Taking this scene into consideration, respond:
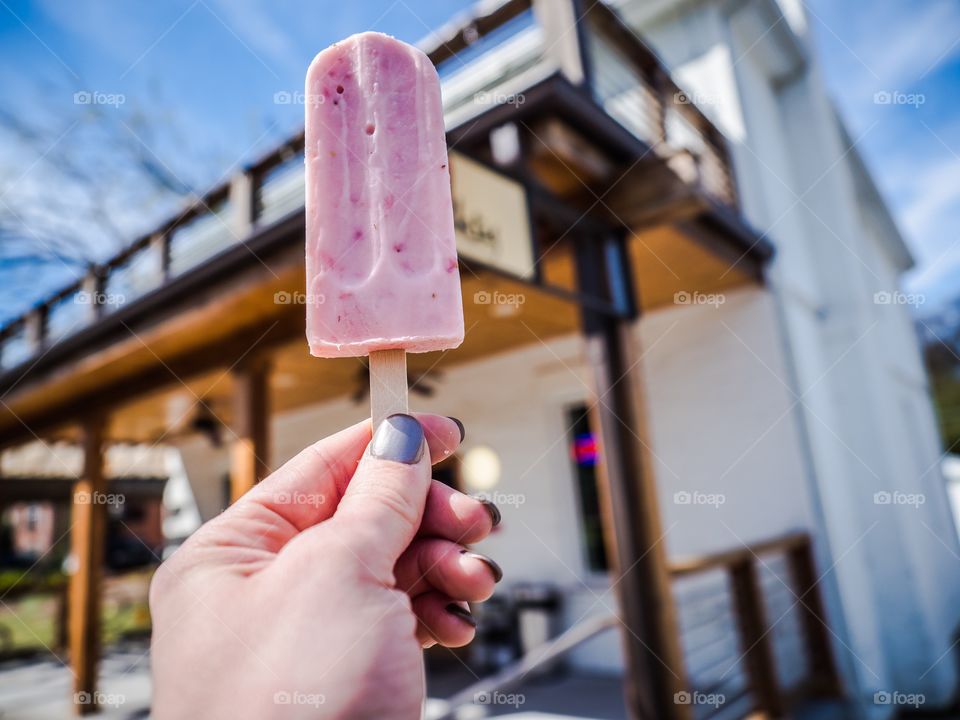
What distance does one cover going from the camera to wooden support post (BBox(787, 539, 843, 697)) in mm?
5664

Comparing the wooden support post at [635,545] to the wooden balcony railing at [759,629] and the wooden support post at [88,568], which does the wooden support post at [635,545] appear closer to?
the wooden balcony railing at [759,629]

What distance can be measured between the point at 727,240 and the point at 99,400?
7.56 metres

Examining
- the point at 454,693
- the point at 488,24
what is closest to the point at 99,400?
the point at 454,693

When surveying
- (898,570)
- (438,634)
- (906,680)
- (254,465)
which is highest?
(254,465)

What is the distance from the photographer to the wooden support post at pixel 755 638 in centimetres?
462

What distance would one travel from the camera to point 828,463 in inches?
248

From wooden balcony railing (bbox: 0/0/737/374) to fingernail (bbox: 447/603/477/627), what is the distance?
307cm

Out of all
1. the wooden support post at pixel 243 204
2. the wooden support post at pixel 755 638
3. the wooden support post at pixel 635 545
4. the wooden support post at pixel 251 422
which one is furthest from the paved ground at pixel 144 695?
the wooden support post at pixel 243 204

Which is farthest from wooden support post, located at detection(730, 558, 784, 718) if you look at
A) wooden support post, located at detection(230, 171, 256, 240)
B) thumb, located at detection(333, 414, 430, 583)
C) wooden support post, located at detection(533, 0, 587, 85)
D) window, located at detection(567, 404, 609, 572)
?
wooden support post, located at detection(230, 171, 256, 240)

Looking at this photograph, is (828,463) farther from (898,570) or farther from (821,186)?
(821,186)

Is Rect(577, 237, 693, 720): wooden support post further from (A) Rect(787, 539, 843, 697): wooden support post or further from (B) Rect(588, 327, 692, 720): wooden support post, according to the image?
(A) Rect(787, 539, 843, 697): wooden support post

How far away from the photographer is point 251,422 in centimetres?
521

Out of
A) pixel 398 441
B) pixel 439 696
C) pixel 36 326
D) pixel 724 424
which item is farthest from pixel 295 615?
pixel 36 326

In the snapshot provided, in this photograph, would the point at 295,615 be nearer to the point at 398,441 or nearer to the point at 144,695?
the point at 398,441
